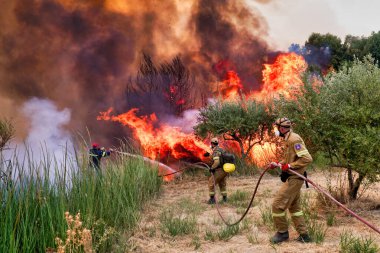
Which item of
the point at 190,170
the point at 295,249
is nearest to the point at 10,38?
the point at 190,170

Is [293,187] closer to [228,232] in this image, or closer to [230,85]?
[228,232]

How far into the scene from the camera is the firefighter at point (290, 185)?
7.57 m

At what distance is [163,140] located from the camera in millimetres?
25703

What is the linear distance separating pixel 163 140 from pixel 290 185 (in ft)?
60.5

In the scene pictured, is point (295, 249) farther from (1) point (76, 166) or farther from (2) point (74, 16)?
(2) point (74, 16)

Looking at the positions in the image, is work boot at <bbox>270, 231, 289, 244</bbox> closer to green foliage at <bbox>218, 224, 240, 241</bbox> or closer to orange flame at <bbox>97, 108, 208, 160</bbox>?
green foliage at <bbox>218, 224, 240, 241</bbox>

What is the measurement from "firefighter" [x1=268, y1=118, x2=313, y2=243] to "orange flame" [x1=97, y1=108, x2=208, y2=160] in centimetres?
1480

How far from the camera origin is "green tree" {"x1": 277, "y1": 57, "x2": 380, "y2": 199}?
10023 millimetres

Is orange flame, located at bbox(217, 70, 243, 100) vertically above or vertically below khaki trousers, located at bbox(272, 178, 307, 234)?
above

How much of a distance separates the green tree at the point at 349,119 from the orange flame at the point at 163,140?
12.1m

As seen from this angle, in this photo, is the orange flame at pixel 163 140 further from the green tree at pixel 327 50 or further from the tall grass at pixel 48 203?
the green tree at pixel 327 50

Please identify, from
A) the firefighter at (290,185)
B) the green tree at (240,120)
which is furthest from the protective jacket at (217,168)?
the green tree at (240,120)

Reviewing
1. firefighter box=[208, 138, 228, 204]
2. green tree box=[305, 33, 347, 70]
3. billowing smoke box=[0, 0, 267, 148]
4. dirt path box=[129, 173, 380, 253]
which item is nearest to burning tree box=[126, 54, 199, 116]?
billowing smoke box=[0, 0, 267, 148]

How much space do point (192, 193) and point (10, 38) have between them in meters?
24.0
